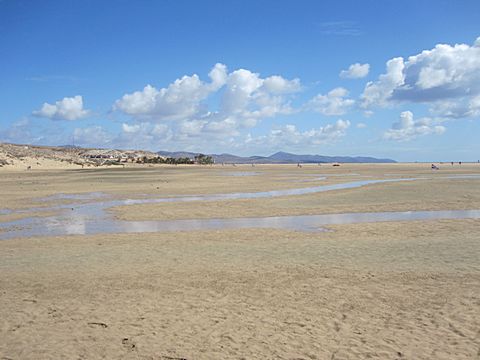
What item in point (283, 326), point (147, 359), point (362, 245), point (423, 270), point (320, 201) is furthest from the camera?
point (320, 201)

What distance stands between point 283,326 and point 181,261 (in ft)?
18.3

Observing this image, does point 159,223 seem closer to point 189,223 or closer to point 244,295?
point 189,223

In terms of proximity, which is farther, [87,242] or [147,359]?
[87,242]

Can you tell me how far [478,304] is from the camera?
344 inches

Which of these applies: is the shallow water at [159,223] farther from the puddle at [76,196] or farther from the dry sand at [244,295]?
the puddle at [76,196]

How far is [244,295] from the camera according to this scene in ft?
31.3

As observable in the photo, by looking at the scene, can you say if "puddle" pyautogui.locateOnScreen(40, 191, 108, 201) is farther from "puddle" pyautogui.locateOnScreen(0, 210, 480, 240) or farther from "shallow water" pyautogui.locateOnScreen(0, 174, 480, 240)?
"puddle" pyautogui.locateOnScreen(0, 210, 480, 240)

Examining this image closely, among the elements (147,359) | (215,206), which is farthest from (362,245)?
(215,206)

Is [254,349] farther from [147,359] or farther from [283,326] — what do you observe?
[147,359]

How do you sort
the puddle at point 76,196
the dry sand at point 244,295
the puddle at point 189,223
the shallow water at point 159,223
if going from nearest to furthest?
the dry sand at point 244,295, the puddle at point 189,223, the shallow water at point 159,223, the puddle at point 76,196

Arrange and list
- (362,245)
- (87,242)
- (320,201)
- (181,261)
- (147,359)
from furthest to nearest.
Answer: (320,201) < (87,242) < (362,245) < (181,261) < (147,359)

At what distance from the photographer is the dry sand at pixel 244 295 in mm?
6957

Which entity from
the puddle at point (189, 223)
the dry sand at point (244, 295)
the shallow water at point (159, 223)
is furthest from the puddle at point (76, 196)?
the dry sand at point (244, 295)

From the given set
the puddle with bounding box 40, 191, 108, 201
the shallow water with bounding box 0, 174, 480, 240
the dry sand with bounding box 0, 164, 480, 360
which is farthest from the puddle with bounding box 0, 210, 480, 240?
the puddle with bounding box 40, 191, 108, 201
